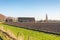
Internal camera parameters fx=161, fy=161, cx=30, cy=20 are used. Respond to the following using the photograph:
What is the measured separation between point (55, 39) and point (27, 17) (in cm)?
6615

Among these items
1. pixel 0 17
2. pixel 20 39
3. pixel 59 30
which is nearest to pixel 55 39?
pixel 59 30

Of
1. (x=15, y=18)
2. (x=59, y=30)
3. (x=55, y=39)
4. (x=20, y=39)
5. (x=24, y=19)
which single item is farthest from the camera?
(x=15, y=18)

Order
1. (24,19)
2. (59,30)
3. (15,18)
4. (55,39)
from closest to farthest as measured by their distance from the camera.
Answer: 1. (55,39)
2. (59,30)
3. (24,19)
4. (15,18)

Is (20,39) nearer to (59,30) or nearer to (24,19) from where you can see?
(59,30)

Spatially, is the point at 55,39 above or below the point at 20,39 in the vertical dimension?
below

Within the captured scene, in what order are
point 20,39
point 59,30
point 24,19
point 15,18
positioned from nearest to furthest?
point 20,39, point 59,30, point 24,19, point 15,18

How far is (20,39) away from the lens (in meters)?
9.66

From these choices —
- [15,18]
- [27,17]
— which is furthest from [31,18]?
[15,18]

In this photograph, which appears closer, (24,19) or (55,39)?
(55,39)

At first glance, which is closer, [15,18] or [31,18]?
[31,18]

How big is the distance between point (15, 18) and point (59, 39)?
78958 mm

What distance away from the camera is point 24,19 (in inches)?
3329

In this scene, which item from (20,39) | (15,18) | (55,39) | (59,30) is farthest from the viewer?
(15,18)

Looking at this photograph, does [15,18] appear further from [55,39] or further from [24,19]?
[55,39]
